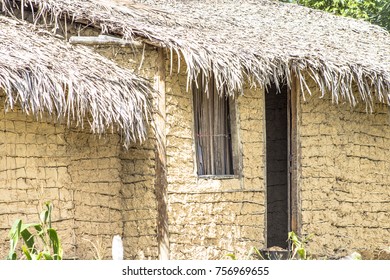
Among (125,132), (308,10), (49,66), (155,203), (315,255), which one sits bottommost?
(315,255)

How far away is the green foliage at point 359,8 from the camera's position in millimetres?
18625

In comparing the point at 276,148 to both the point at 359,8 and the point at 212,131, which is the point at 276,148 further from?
the point at 359,8

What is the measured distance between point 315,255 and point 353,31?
3757mm

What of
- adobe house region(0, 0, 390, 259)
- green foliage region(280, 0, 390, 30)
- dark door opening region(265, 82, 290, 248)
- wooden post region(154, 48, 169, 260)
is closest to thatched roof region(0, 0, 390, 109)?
adobe house region(0, 0, 390, 259)

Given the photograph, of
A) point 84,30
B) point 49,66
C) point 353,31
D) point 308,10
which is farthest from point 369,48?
point 49,66

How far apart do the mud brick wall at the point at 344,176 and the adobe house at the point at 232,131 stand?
A: 14 mm

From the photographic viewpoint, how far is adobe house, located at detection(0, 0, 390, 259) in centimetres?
1003

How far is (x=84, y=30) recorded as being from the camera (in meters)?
10.3

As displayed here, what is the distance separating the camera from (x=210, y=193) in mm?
10422

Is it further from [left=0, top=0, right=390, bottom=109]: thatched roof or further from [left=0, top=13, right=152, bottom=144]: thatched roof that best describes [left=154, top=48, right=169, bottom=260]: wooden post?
[left=0, top=0, right=390, bottom=109]: thatched roof

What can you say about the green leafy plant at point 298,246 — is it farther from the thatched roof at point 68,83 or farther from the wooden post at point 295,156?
the thatched roof at point 68,83

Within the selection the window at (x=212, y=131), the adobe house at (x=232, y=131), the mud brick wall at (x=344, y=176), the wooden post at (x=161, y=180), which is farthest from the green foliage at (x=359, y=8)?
the wooden post at (x=161, y=180)

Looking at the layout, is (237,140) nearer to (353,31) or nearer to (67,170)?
(67,170)

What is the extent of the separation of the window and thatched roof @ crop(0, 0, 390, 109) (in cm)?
20
